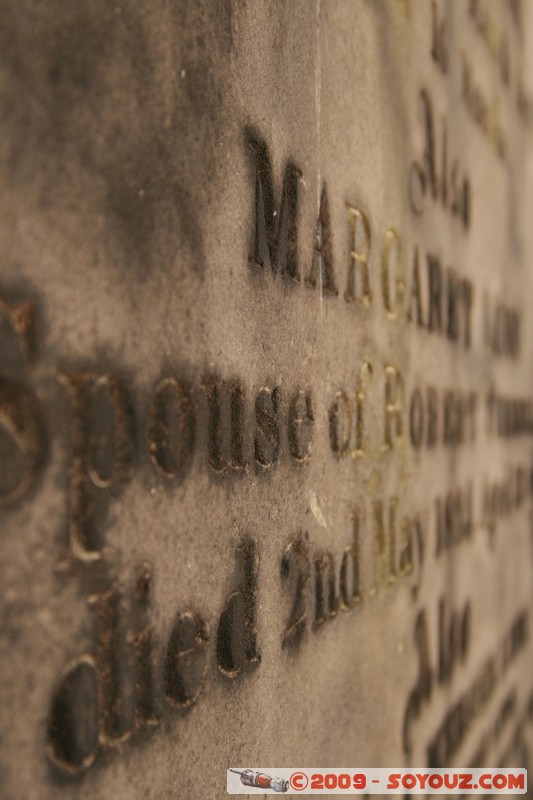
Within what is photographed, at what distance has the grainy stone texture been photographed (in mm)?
611

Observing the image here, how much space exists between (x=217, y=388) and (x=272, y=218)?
0.63 feet

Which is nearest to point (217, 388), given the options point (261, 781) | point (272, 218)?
point (272, 218)

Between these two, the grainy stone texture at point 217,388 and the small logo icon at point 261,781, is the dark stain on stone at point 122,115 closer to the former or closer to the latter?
the grainy stone texture at point 217,388

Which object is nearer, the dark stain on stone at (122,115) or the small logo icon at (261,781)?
the dark stain on stone at (122,115)

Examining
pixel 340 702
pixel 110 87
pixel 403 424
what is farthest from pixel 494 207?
pixel 110 87

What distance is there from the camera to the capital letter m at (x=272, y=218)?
35.1 inches

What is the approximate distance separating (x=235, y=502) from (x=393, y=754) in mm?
765

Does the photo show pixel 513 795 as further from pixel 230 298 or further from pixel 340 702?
pixel 230 298

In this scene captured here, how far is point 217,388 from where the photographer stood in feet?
2.70

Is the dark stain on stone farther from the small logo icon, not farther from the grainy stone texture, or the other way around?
the small logo icon

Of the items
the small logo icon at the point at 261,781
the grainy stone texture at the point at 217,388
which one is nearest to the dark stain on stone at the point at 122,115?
the grainy stone texture at the point at 217,388

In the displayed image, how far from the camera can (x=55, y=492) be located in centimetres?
62

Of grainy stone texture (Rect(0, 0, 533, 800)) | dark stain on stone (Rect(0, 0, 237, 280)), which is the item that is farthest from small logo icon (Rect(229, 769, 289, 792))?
dark stain on stone (Rect(0, 0, 237, 280))

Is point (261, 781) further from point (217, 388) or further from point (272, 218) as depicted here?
point (272, 218)
